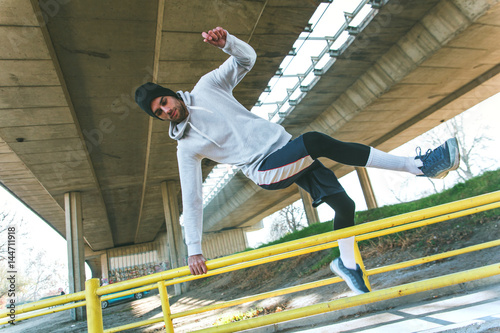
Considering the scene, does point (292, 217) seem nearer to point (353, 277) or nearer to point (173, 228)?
Result: point (173, 228)

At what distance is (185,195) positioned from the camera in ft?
8.88

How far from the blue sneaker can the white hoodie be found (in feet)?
3.09

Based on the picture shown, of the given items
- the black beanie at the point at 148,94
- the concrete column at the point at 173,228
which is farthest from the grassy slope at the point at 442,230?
the concrete column at the point at 173,228

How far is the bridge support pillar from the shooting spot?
47.5 meters

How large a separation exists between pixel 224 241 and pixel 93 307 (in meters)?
46.4

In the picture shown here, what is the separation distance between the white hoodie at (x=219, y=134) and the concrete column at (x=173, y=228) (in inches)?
740

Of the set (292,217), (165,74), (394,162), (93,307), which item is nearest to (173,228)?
(165,74)

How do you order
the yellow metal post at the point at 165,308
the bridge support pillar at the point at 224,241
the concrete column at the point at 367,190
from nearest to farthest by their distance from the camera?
1. the yellow metal post at the point at 165,308
2. the concrete column at the point at 367,190
3. the bridge support pillar at the point at 224,241

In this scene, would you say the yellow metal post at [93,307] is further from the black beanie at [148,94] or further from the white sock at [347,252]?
the white sock at [347,252]

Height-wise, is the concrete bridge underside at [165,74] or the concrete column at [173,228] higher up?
the concrete bridge underside at [165,74]

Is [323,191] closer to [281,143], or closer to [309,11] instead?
[281,143]

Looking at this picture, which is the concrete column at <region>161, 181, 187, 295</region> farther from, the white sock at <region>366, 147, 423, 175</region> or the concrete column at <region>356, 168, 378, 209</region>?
the white sock at <region>366, 147, 423, 175</region>

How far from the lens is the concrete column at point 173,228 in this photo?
68.4ft

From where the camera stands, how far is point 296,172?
246 centimetres
